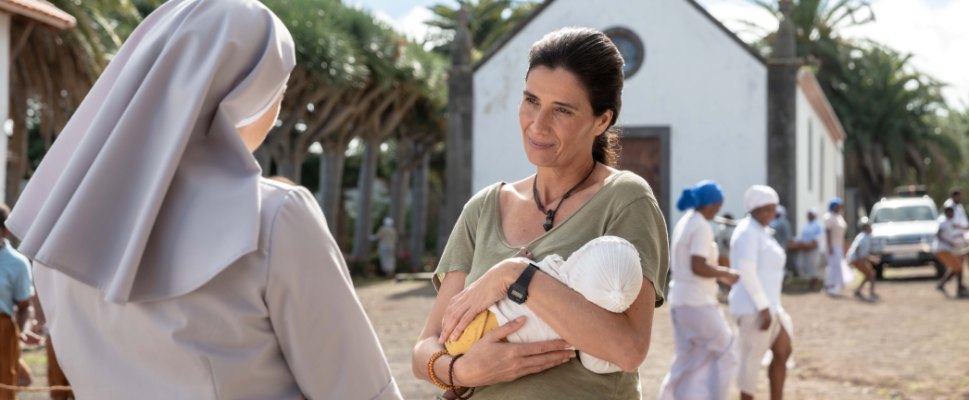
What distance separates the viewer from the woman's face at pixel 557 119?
3066mm

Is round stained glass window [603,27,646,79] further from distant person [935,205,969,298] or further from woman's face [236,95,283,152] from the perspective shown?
woman's face [236,95,283,152]

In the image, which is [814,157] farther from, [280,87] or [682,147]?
[280,87]

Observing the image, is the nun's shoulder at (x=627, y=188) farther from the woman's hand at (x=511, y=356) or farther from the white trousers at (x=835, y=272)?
the white trousers at (x=835, y=272)

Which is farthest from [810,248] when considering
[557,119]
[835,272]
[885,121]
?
[885,121]

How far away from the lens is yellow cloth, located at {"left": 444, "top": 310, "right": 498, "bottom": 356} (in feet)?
9.52

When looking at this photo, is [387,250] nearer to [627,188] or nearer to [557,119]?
[557,119]

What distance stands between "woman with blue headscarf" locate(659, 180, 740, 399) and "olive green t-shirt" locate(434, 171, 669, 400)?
5500mm

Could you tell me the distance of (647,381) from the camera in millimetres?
11172

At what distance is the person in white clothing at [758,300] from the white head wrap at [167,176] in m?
6.87

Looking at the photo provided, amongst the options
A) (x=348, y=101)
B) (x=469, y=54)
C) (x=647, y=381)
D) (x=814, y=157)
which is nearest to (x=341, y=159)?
(x=348, y=101)

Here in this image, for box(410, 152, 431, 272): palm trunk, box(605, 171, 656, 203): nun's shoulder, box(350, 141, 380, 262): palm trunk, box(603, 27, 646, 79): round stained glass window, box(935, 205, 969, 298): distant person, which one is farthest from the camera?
box(410, 152, 431, 272): palm trunk

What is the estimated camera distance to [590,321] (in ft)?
9.07

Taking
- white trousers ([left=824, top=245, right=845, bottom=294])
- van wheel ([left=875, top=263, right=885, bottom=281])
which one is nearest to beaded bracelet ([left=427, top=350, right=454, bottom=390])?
white trousers ([left=824, top=245, right=845, bottom=294])

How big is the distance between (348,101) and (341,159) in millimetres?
2059
